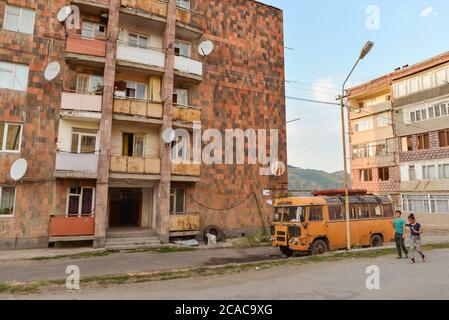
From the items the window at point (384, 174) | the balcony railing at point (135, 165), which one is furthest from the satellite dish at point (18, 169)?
the window at point (384, 174)

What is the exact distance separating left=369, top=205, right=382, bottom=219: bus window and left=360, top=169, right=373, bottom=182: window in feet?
75.0

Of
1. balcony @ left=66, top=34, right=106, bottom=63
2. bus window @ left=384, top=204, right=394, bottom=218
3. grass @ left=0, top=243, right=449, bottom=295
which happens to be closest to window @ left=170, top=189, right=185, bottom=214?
grass @ left=0, top=243, right=449, bottom=295

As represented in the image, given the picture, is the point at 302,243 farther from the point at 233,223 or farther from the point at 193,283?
the point at 233,223

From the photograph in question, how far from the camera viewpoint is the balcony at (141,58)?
58.7 ft

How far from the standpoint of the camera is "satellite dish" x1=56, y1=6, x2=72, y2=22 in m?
17.0

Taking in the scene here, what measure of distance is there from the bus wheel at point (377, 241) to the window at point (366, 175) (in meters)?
22.9

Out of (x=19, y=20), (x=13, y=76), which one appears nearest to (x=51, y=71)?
(x=13, y=76)

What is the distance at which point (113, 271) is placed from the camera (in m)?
11.3

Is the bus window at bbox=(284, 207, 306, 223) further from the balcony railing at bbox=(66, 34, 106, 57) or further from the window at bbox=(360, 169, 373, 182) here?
the window at bbox=(360, 169, 373, 182)

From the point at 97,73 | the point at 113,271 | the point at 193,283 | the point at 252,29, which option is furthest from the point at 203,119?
the point at 193,283

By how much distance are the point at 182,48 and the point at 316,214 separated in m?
15.0

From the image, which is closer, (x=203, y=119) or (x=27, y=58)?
(x=27, y=58)

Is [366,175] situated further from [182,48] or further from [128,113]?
[128,113]

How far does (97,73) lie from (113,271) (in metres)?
12.3
